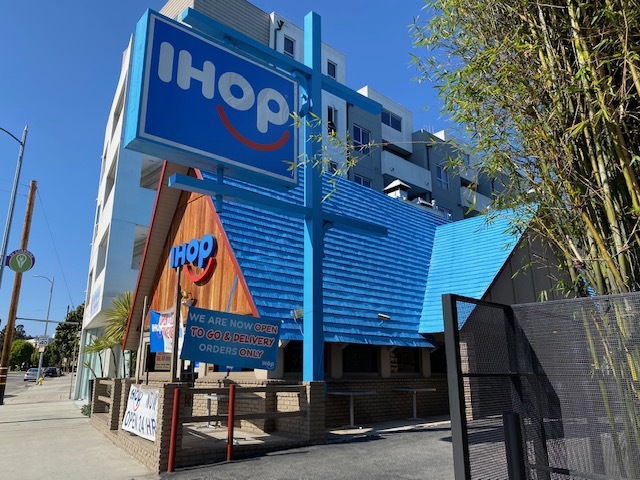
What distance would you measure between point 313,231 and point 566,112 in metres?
7.35

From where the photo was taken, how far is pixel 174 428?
8.17 m

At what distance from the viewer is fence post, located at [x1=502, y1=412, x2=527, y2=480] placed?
12.4ft

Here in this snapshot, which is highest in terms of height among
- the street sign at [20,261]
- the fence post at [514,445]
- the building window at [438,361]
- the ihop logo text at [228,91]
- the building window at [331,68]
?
the building window at [331,68]

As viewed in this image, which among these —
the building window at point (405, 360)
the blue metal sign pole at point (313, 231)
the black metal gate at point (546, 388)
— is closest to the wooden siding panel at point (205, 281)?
the blue metal sign pole at point (313, 231)

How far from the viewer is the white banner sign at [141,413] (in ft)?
29.3

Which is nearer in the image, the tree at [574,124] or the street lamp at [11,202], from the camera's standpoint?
the tree at [574,124]

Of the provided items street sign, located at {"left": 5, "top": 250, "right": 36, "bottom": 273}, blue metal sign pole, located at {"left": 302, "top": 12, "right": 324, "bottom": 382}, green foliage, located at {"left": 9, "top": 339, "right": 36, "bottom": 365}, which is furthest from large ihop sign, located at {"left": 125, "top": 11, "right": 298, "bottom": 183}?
green foliage, located at {"left": 9, "top": 339, "right": 36, "bottom": 365}

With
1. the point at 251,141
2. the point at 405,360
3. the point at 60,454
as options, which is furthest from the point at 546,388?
the point at 405,360

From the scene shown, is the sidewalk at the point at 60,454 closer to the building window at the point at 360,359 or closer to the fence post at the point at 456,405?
the fence post at the point at 456,405

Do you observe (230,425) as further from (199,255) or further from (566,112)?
(566,112)

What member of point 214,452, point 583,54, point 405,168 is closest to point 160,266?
point 214,452

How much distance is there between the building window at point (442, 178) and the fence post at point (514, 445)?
4026 centimetres

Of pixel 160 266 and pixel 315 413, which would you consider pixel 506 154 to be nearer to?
pixel 315 413

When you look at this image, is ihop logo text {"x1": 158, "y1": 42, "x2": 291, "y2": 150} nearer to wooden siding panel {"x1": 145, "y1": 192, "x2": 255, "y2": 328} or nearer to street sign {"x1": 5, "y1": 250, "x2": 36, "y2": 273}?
wooden siding panel {"x1": 145, "y1": 192, "x2": 255, "y2": 328}
